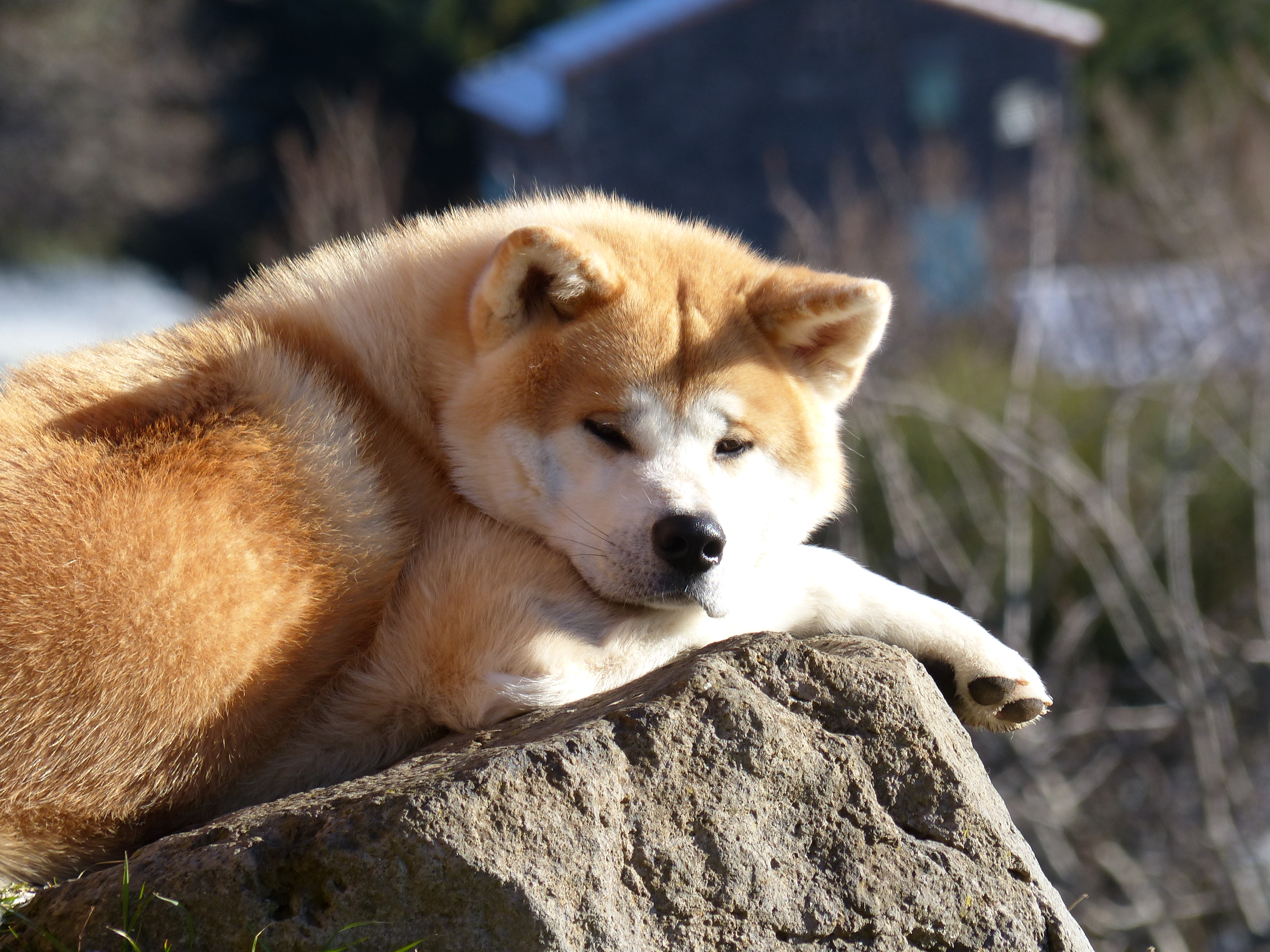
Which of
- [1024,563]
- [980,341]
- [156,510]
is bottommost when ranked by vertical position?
[980,341]

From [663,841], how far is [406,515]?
Result: 1.15 metres

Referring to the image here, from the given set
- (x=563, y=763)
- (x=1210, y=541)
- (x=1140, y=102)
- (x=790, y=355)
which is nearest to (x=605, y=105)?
(x=1140, y=102)

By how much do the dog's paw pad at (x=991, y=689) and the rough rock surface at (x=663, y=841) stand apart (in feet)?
1.16

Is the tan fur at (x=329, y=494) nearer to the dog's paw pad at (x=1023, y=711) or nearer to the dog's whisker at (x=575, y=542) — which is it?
the dog's whisker at (x=575, y=542)

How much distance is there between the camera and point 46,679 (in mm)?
2537

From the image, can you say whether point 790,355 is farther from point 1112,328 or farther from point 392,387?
point 1112,328

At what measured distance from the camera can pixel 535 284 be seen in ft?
10.8

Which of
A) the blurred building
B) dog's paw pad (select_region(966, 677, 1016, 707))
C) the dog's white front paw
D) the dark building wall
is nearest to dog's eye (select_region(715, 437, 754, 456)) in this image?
the dog's white front paw

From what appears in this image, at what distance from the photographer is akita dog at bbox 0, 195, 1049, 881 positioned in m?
2.60

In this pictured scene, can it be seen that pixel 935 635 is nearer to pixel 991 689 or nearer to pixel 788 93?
pixel 991 689

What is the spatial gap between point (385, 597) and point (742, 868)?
3.62ft

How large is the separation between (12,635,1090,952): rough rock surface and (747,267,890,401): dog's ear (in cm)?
109

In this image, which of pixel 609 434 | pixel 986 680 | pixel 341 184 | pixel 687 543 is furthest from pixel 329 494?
pixel 341 184

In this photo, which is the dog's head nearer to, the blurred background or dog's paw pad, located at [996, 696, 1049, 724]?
dog's paw pad, located at [996, 696, 1049, 724]
